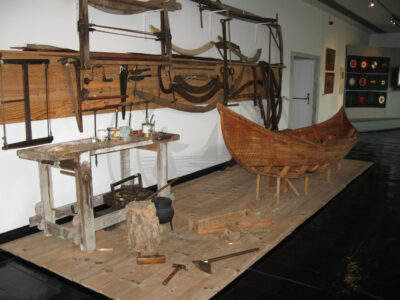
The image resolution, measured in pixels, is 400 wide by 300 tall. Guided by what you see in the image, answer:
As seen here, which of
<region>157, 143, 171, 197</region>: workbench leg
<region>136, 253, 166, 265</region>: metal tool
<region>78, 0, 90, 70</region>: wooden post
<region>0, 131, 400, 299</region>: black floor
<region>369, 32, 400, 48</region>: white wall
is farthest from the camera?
<region>369, 32, 400, 48</region>: white wall

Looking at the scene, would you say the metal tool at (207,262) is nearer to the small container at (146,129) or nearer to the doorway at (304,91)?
the small container at (146,129)

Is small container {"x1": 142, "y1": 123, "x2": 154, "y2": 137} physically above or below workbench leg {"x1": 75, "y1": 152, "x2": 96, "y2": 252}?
above

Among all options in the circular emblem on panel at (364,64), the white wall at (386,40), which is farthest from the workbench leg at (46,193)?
the white wall at (386,40)

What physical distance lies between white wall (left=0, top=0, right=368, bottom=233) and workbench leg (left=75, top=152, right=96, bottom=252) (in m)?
0.75

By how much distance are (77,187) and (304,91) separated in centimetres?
745

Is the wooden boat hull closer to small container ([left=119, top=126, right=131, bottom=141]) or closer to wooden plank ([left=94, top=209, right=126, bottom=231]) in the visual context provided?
small container ([left=119, top=126, right=131, bottom=141])

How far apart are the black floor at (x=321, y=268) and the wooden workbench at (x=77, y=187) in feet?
1.20

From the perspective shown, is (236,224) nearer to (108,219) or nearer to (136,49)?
(108,219)

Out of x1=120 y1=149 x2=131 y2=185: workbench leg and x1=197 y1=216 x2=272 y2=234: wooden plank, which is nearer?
x1=197 y1=216 x2=272 y2=234: wooden plank

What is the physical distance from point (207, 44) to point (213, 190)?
2037 mm

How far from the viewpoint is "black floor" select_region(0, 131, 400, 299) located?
2426 millimetres

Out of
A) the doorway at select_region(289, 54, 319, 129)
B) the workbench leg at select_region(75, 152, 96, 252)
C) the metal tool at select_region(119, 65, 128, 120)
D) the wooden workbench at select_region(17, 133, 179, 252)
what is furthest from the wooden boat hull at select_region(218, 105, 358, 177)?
the doorway at select_region(289, 54, 319, 129)

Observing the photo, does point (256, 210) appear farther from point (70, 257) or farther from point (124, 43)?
point (124, 43)

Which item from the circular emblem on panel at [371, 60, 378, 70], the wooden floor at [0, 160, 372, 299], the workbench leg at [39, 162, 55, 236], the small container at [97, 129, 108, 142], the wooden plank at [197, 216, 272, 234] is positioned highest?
the circular emblem on panel at [371, 60, 378, 70]
